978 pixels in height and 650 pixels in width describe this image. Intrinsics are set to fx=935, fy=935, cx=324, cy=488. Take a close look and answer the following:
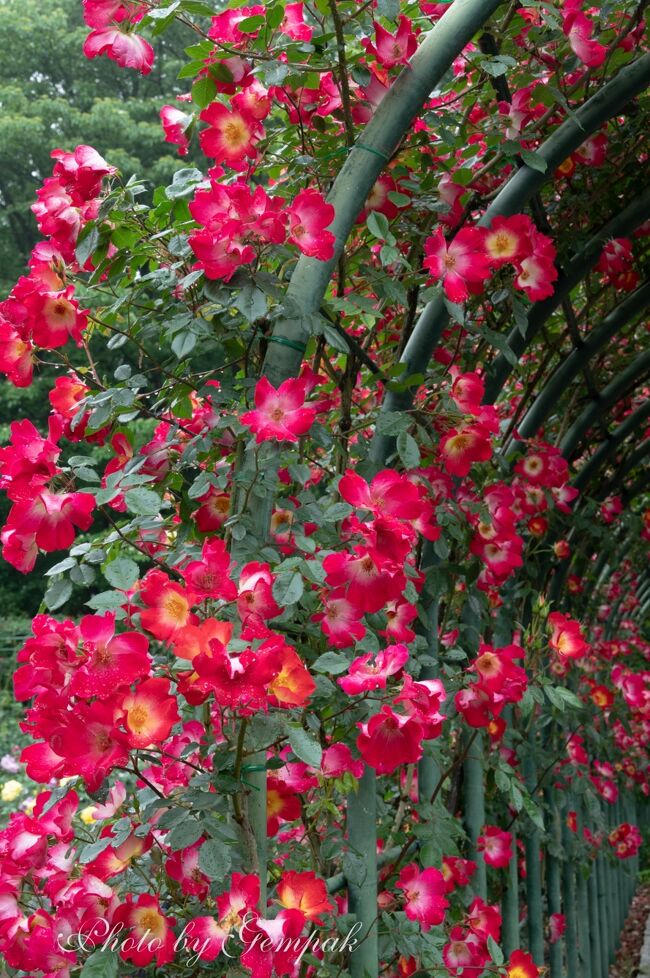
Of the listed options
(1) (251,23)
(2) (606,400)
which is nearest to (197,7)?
(1) (251,23)

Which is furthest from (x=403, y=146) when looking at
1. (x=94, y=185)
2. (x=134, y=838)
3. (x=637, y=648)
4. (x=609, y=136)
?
(x=637, y=648)

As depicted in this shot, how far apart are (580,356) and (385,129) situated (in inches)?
41.9

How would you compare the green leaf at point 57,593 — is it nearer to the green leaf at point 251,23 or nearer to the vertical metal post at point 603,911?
the green leaf at point 251,23

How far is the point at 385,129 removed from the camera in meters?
1.07

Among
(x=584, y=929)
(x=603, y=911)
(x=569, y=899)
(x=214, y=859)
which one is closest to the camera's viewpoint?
(x=214, y=859)

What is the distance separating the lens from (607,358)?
273cm

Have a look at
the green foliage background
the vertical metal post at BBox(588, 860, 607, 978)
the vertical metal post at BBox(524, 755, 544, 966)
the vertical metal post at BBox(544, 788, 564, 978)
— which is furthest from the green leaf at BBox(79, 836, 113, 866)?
the green foliage background

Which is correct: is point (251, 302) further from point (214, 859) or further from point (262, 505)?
point (214, 859)

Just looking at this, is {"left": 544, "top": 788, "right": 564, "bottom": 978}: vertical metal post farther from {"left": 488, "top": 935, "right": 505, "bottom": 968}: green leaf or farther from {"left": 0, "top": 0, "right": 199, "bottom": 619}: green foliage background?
{"left": 0, "top": 0, "right": 199, "bottom": 619}: green foliage background

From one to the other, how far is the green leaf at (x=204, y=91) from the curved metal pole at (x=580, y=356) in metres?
A: 1.17

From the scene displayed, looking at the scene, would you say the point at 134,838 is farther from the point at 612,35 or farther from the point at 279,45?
the point at 612,35

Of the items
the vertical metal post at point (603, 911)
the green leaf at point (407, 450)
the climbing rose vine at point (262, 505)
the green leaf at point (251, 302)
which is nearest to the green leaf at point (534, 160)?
the climbing rose vine at point (262, 505)

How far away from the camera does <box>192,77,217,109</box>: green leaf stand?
103 centimetres

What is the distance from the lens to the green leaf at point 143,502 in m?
0.90
